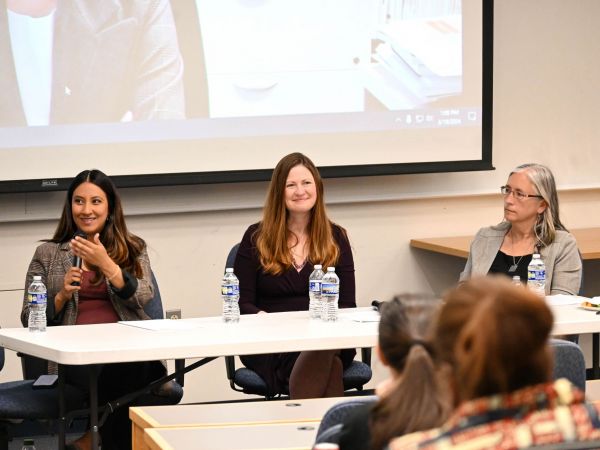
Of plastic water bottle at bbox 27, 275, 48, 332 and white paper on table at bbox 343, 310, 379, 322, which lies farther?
white paper on table at bbox 343, 310, 379, 322

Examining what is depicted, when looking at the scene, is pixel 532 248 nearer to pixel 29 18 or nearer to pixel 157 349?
pixel 157 349

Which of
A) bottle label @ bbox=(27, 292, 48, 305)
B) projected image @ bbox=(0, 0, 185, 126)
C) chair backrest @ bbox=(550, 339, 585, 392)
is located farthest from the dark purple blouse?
chair backrest @ bbox=(550, 339, 585, 392)

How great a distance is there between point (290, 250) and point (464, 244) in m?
1.41

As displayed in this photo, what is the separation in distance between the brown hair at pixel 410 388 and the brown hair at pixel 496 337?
24cm

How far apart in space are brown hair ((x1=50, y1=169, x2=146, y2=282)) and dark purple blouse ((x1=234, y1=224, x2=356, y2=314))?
448mm

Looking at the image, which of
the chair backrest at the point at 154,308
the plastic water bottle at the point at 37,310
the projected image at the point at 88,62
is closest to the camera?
the plastic water bottle at the point at 37,310

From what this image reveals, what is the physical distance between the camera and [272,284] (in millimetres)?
4418

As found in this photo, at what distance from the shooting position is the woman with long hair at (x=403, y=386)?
6.03ft

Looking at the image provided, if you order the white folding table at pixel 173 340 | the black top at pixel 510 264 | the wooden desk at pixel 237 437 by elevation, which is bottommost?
the wooden desk at pixel 237 437

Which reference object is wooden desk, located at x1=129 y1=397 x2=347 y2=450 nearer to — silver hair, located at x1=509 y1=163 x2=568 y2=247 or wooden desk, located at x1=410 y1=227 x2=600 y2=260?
silver hair, located at x1=509 y1=163 x2=568 y2=247

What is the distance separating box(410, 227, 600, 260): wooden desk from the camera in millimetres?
5234

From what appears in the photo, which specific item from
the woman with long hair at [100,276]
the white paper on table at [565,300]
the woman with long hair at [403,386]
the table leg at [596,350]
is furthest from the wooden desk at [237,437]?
the table leg at [596,350]

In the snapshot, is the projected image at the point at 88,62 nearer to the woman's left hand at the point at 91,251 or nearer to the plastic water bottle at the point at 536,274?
the woman's left hand at the point at 91,251

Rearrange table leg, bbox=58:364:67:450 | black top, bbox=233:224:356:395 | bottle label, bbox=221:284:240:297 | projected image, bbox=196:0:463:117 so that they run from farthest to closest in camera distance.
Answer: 1. projected image, bbox=196:0:463:117
2. black top, bbox=233:224:356:395
3. bottle label, bbox=221:284:240:297
4. table leg, bbox=58:364:67:450
